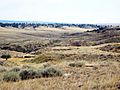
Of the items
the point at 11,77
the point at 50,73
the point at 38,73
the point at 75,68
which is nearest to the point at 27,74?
the point at 38,73

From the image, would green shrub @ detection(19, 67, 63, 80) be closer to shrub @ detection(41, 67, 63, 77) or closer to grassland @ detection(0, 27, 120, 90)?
shrub @ detection(41, 67, 63, 77)

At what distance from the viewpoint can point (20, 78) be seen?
1423cm

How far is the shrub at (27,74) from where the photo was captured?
14641 millimetres

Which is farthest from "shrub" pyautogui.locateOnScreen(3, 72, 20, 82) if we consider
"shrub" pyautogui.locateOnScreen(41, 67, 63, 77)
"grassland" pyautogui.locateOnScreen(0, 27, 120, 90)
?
"shrub" pyautogui.locateOnScreen(41, 67, 63, 77)

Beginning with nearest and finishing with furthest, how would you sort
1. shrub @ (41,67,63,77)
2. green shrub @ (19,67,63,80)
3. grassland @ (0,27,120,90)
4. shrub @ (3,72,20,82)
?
1. grassland @ (0,27,120,90)
2. shrub @ (3,72,20,82)
3. green shrub @ (19,67,63,80)
4. shrub @ (41,67,63,77)

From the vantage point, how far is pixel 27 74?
15.0 metres

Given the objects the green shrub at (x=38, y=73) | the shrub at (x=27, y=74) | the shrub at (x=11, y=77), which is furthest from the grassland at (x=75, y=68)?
the shrub at (x=27, y=74)

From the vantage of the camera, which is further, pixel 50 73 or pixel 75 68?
pixel 75 68

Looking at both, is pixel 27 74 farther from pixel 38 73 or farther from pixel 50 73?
pixel 50 73

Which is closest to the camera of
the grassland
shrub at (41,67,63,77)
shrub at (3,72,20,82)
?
the grassland

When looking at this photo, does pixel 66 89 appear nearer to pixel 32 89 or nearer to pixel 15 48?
pixel 32 89

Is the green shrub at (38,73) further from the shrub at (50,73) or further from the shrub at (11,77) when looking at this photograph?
the shrub at (11,77)

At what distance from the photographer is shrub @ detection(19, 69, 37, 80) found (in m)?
14.6

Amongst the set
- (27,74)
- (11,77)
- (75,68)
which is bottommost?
(75,68)
